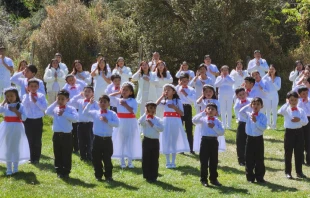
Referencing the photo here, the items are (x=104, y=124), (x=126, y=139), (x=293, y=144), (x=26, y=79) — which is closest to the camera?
(x=104, y=124)

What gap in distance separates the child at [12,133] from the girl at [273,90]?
26.1ft

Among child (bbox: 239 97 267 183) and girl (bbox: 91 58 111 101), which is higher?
girl (bbox: 91 58 111 101)

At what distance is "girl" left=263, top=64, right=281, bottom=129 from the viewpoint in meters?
16.4

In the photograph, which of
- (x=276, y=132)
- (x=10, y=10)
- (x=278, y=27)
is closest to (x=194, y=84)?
(x=276, y=132)

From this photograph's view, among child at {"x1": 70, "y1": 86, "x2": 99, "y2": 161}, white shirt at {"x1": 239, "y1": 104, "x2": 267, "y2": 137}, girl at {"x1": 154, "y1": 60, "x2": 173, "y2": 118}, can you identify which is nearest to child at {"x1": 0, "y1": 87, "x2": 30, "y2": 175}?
child at {"x1": 70, "y1": 86, "x2": 99, "y2": 161}

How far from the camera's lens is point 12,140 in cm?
1070

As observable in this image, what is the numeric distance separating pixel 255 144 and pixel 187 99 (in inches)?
113

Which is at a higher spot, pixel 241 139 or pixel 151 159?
pixel 241 139

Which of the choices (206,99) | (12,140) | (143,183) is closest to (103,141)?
(143,183)

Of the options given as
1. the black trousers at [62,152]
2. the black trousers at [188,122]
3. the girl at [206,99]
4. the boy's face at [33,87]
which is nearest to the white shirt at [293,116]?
the girl at [206,99]

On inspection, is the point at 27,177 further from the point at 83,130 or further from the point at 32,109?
the point at 83,130

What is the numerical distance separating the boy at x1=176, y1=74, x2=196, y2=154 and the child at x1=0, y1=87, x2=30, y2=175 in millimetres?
3763

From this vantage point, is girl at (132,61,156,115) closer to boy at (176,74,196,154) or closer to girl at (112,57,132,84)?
girl at (112,57,132,84)

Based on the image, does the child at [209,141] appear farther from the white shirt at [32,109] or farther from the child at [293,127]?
the white shirt at [32,109]
